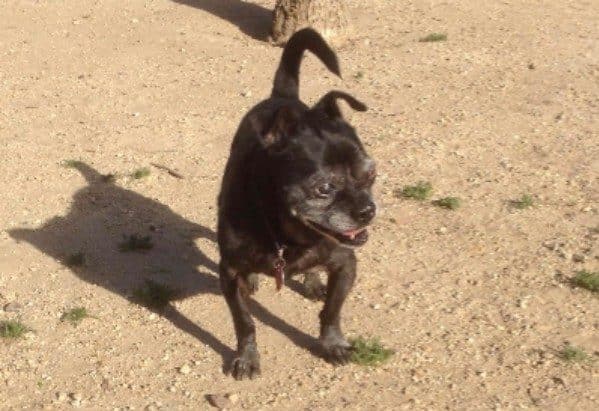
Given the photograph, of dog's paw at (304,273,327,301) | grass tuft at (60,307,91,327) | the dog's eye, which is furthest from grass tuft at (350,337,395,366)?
grass tuft at (60,307,91,327)

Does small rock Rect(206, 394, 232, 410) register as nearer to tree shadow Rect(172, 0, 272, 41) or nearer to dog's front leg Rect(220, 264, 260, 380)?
dog's front leg Rect(220, 264, 260, 380)

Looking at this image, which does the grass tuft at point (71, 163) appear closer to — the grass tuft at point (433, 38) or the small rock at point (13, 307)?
the small rock at point (13, 307)

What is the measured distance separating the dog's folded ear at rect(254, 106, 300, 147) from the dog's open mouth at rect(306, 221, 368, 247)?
0.46 meters

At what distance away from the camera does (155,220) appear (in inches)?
265

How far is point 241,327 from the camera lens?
502 centimetres

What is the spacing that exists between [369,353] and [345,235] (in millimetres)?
940

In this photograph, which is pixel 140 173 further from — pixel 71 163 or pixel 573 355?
pixel 573 355

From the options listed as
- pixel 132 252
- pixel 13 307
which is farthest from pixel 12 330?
pixel 132 252

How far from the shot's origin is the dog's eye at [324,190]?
4.27 meters

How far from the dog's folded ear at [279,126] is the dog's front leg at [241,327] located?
88cm

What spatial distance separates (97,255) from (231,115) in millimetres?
2620

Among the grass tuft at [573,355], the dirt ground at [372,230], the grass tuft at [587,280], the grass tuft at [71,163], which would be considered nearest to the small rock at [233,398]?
the dirt ground at [372,230]

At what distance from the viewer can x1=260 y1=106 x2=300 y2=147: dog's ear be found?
4.29m

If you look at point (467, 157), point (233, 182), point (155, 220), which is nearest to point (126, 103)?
point (155, 220)
